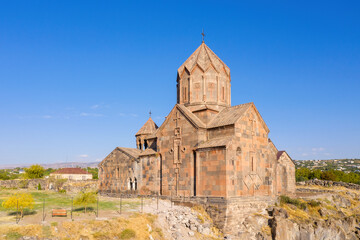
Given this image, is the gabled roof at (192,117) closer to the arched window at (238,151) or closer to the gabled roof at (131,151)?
the arched window at (238,151)

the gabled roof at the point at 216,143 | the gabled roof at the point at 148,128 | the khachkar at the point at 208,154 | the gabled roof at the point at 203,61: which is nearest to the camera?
the khachkar at the point at 208,154

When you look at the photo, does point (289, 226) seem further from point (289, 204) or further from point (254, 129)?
point (254, 129)

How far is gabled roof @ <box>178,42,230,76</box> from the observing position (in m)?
26.0

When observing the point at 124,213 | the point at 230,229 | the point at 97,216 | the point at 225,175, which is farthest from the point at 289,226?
the point at 97,216

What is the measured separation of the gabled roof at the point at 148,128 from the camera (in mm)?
32375

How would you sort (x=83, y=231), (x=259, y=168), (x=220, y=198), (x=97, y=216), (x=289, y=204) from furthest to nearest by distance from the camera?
(x=289, y=204), (x=259, y=168), (x=220, y=198), (x=97, y=216), (x=83, y=231)

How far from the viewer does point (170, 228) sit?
17594 mm

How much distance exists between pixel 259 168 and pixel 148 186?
8.85 m

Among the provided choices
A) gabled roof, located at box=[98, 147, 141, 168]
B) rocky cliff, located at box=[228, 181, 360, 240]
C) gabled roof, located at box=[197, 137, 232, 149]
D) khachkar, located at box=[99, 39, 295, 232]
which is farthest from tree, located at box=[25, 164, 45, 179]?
rocky cliff, located at box=[228, 181, 360, 240]

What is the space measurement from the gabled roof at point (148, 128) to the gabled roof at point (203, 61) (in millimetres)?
7897

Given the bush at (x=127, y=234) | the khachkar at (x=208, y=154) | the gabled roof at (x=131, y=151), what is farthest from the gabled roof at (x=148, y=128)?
the bush at (x=127, y=234)

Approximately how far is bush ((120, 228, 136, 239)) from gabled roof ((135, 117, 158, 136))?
17.0 m

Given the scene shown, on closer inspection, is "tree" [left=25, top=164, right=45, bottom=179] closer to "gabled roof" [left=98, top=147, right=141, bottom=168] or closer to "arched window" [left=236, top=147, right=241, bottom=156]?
"gabled roof" [left=98, top=147, right=141, bottom=168]

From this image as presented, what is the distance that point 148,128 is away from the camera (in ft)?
107
